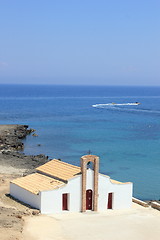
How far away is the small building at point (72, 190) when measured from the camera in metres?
32.0

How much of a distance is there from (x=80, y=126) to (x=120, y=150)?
29.7m

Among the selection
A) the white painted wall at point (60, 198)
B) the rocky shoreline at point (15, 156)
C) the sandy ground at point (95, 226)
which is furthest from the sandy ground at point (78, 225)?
the rocky shoreline at point (15, 156)

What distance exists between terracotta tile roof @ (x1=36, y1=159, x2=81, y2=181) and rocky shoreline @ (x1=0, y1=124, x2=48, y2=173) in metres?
14.9

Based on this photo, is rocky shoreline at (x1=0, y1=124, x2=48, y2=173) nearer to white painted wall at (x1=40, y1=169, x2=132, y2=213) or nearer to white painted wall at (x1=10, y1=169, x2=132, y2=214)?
white painted wall at (x1=10, y1=169, x2=132, y2=214)

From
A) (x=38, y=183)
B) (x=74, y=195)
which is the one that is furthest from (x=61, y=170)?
(x=74, y=195)

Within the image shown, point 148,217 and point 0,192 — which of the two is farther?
point 0,192

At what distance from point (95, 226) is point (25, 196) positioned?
7.17m

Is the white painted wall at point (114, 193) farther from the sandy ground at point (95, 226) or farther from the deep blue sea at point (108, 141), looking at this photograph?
the deep blue sea at point (108, 141)

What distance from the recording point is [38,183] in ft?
111

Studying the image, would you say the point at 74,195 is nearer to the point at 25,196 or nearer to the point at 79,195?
the point at 79,195

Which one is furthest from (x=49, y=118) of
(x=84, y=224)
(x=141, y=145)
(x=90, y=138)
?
(x=84, y=224)

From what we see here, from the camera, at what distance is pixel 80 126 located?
9562 cm

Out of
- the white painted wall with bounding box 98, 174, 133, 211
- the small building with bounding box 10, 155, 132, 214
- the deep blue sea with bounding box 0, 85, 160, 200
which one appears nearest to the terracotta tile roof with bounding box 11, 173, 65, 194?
the small building with bounding box 10, 155, 132, 214

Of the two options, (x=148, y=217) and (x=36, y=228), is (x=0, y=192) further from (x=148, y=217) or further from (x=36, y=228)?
(x=148, y=217)
